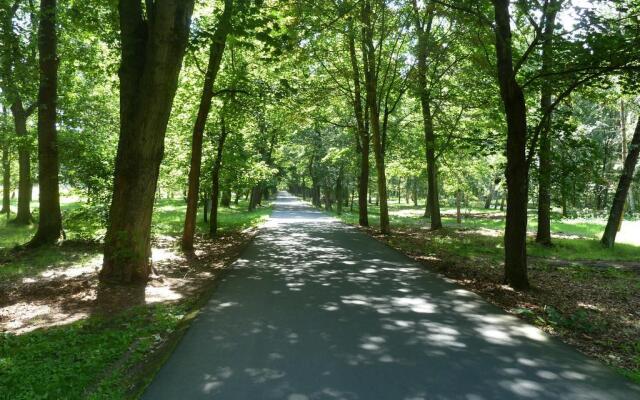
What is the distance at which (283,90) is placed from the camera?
1327 centimetres

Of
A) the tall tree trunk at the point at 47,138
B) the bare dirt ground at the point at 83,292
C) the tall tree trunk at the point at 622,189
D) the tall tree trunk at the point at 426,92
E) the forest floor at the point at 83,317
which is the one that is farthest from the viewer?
the tall tree trunk at the point at 622,189

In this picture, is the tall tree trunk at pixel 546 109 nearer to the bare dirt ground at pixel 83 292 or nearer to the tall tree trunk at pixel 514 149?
the tall tree trunk at pixel 514 149

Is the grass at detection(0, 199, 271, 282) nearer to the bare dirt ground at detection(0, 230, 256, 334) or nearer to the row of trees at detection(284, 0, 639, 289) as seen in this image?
the bare dirt ground at detection(0, 230, 256, 334)

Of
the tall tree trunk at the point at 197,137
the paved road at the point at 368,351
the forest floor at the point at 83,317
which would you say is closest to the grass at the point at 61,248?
the forest floor at the point at 83,317

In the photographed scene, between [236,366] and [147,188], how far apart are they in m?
4.59

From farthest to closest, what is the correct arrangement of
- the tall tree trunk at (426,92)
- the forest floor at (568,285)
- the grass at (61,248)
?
the tall tree trunk at (426,92) < the grass at (61,248) < the forest floor at (568,285)

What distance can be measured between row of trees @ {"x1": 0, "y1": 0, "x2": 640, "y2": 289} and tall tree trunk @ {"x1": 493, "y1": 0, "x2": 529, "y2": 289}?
25 mm

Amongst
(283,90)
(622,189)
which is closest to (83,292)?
(283,90)

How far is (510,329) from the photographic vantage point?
5.75 m

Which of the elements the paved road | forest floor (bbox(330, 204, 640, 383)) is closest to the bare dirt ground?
the paved road

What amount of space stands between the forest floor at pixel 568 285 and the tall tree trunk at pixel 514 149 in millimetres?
559

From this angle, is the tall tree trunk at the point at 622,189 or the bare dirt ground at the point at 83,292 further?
the tall tree trunk at the point at 622,189

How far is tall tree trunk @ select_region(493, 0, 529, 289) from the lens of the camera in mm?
8008

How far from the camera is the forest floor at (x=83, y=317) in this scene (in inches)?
163
